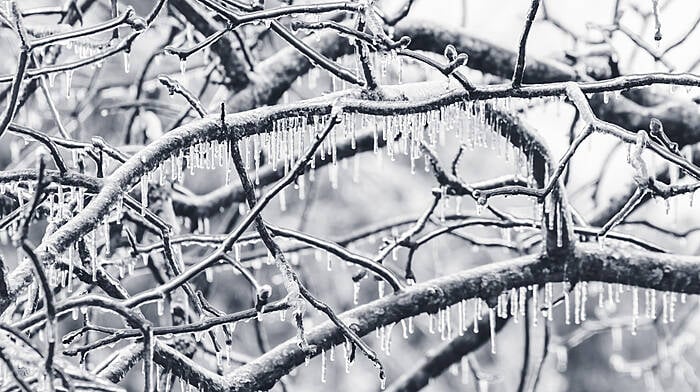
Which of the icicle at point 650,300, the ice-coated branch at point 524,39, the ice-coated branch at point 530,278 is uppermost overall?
the ice-coated branch at point 524,39

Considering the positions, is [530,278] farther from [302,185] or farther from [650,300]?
[302,185]

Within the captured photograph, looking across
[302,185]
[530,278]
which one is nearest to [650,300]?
[530,278]

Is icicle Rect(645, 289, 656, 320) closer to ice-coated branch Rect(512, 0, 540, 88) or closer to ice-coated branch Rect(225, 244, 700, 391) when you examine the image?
ice-coated branch Rect(225, 244, 700, 391)

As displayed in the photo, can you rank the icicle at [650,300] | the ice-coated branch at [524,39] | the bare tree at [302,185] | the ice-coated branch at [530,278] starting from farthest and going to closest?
1. the icicle at [650,300]
2. the ice-coated branch at [530,278]
3. the ice-coated branch at [524,39]
4. the bare tree at [302,185]

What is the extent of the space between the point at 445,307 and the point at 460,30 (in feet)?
4.25

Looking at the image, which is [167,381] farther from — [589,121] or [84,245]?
[589,121]

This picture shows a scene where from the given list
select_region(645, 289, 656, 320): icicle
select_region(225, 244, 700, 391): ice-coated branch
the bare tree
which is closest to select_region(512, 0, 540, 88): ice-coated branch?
the bare tree

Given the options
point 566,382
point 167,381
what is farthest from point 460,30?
point 566,382

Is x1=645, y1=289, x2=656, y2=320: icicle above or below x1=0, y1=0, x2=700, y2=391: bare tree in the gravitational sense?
below

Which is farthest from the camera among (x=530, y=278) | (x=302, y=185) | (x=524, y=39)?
(x=302, y=185)

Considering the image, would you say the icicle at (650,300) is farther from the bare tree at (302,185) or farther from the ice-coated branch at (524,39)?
the ice-coated branch at (524,39)

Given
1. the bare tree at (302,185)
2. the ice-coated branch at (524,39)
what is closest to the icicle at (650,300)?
the bare tree at (302,185)

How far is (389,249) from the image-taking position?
246 cm

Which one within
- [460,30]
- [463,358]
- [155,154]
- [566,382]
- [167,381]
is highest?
[460,30]
